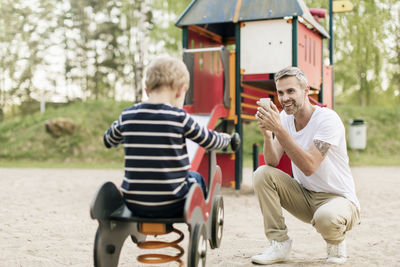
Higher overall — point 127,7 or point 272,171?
point 127,7

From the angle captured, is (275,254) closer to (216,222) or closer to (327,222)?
(327,222)

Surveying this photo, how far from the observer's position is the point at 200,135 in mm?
2379

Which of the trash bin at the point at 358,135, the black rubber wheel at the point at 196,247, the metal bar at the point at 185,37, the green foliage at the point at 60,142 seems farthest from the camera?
the trash bin at the point at 358,135

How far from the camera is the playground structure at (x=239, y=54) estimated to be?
22.5ft

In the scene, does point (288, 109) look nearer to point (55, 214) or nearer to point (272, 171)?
point (272, 171)

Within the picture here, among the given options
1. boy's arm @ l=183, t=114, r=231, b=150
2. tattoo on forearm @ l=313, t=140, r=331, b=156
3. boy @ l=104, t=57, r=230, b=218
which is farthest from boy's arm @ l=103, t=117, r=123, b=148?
tattoo on forearm @ l=313, t=140, r=331, b=156

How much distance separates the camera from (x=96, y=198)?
2.31m

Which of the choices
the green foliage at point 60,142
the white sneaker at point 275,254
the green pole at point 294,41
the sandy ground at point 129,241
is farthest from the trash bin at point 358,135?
the white sneaker at point 275,254

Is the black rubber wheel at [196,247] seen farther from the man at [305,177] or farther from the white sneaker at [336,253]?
the white sneaker at [336,253]

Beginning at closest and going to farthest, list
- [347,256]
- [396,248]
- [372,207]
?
[347,256], [396,248], [372,207]

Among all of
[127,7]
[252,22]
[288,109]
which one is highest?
[127,7]

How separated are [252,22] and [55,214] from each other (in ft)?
13.2

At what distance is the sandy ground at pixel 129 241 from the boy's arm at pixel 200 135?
3.76ft

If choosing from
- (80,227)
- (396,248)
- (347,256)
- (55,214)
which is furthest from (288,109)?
(55,214)
